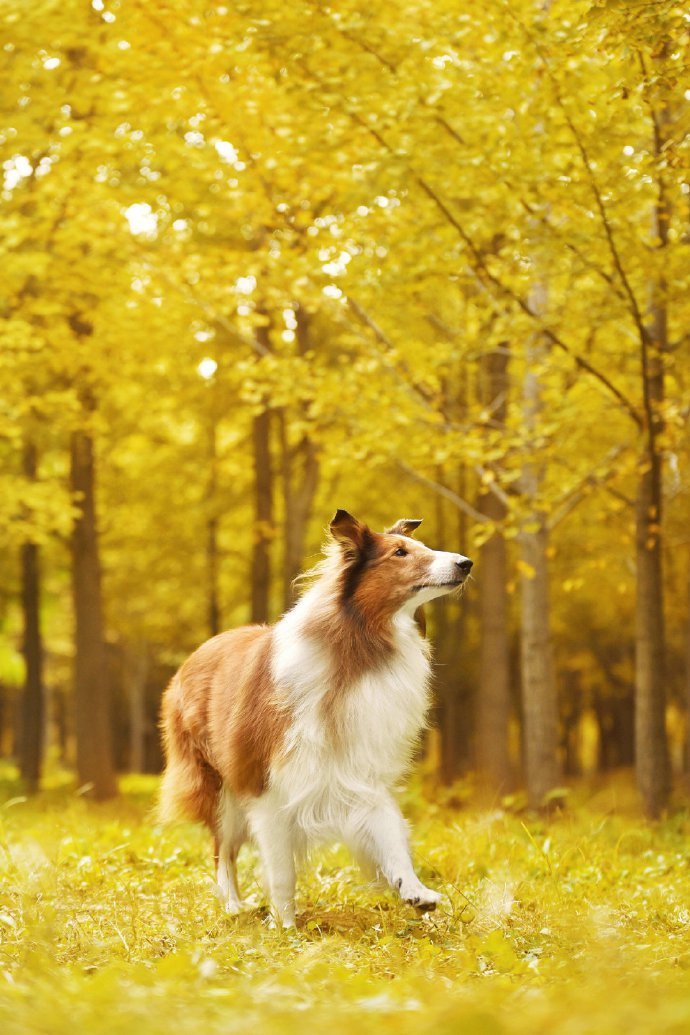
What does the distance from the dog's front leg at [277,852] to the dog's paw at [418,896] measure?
0.65 meters

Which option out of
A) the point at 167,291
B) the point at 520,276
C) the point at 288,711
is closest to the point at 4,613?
the point at 167,291

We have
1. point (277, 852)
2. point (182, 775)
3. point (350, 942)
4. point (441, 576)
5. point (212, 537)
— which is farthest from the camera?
point (212, 537)

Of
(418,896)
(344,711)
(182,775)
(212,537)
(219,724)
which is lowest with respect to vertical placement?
(418,896)

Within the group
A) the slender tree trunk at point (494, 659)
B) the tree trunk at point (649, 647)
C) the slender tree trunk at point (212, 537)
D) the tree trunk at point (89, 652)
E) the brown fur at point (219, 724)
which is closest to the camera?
the brown fur at point (219, 724)

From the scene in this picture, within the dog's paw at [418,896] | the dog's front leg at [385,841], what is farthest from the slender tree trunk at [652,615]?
the dog's paw at [418,896]

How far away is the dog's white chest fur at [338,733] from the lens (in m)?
5.54

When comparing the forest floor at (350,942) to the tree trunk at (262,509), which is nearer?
the forest floor at (350,942)

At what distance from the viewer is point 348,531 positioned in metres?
5.62

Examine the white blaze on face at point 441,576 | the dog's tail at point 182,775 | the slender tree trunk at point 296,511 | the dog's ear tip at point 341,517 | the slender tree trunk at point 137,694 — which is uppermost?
the slender tree trunk at point 296,511

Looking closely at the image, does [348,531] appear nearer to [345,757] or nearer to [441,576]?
[441,576]

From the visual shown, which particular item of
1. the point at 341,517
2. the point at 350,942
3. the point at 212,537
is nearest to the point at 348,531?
the point at 341,517

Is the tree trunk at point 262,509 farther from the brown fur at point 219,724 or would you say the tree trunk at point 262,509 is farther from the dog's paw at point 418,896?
the dog's paw at point 418,896

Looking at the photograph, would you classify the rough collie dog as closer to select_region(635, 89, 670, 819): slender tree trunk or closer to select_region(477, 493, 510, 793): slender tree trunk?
select_region(635, 89, 670, 819): slender tree trunk

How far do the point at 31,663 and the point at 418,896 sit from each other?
15.2 metres
